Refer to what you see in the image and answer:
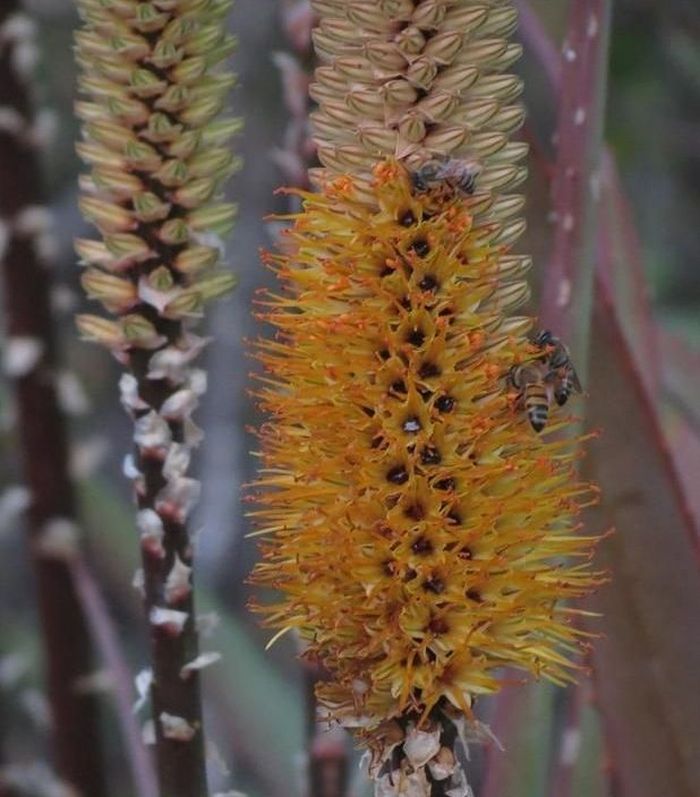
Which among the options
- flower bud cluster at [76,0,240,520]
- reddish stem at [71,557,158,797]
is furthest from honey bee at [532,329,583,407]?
reddish stem at [71,557,158,797]

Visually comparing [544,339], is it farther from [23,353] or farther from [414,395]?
[23,353]

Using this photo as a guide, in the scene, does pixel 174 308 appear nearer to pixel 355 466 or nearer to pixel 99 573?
pixel 355 466

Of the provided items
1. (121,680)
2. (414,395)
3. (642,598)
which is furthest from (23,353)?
(414,395)

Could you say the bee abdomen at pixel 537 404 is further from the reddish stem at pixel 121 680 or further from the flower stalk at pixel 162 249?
the reddish stem at pixel 121 680

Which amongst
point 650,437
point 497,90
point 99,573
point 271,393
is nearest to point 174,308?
point 271,393

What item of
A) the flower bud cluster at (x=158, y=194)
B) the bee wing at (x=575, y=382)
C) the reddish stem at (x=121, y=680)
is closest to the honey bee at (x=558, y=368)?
the bee wing at (x=575, y=382)

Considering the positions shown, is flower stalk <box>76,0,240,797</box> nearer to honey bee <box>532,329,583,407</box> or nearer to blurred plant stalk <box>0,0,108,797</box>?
honey bee <box>532,329,583,407</box>
